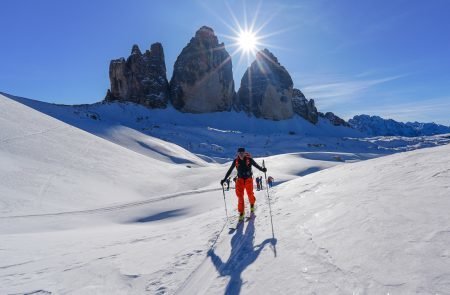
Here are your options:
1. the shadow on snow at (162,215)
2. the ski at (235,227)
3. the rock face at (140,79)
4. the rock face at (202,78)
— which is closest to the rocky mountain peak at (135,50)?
the rock face at (140,79)

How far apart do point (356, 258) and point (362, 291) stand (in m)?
0.74

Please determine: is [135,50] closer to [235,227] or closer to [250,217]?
[250,217]

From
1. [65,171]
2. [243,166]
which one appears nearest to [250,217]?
[243,166]

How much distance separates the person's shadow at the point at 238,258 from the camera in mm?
4459

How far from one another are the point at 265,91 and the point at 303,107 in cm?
2146

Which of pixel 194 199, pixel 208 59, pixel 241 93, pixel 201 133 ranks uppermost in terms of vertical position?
pixel 208 59

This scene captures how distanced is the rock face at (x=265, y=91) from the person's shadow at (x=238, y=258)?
10011 cm

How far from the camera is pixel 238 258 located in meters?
5.39

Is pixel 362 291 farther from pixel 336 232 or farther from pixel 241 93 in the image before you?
pixel 241 93

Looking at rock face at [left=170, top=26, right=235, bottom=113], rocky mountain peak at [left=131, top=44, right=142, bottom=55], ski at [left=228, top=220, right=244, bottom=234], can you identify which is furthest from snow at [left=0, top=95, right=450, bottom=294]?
rocky mountain peak at [left=131, top=44, right=142, bottom=55]

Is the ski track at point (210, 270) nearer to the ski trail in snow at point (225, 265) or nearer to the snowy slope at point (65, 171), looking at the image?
the ski trail in snow at point (225, 265)

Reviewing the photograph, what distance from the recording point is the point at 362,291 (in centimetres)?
322

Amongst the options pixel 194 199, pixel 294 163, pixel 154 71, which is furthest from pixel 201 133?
pixel 194 199

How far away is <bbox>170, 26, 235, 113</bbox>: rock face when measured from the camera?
3776 inches
